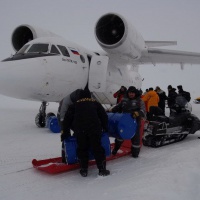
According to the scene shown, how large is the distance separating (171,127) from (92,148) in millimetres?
2943

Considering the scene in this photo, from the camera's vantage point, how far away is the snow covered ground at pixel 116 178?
3.12m

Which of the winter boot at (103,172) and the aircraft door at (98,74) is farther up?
the aircraft door at (98,74)

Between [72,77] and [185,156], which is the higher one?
[72,77]

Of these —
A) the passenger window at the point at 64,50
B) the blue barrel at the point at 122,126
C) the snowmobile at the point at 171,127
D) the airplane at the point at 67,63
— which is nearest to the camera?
the blue barrel at the point at 122,126

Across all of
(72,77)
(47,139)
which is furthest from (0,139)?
(72,77)

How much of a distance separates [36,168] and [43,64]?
381cm

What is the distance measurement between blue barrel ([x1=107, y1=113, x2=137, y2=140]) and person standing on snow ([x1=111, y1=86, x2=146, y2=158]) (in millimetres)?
154

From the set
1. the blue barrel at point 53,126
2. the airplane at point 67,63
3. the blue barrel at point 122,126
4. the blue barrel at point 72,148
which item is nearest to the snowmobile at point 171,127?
the blue barrel at point 122,126

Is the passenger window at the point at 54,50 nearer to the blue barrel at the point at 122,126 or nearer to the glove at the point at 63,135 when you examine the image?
the blue barrel at the point at 122,126

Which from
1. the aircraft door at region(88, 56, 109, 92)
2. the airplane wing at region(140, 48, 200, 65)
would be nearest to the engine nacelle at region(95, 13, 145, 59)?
the aircraft door at region(88, 56, 109, 92)

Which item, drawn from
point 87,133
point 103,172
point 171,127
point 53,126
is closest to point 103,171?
point 103,172

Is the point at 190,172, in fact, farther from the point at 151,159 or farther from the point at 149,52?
the point at 149,52

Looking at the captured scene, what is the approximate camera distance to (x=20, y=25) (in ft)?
35.9

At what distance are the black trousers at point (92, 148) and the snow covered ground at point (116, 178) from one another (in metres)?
0.23
